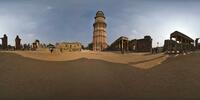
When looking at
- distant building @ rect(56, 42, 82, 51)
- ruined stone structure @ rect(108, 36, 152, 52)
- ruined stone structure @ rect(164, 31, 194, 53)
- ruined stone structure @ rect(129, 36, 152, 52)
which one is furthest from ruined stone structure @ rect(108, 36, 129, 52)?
ruined stone structure @ rect(164, 31, 194, 53)

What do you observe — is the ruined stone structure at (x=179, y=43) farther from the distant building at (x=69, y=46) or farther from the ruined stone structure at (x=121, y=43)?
the distant building at (x=69, y=46)

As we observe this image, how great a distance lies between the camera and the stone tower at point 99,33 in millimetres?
46791

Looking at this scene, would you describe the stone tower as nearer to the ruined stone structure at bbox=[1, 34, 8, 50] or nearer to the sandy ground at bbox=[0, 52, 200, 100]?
the ruined stone structure at bbox=[1, 34, 8, 50]

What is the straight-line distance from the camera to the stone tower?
4679 cm

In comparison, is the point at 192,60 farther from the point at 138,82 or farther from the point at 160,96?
the point at 160,96

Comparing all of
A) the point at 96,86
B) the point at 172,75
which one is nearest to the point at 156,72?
the point at 172,75

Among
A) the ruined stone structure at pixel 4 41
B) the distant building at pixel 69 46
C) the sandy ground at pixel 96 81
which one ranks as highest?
the ruined stone structure at pixel 4 41

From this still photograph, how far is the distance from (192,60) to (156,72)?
5.49 metres

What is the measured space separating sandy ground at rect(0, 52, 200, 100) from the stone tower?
2408cm

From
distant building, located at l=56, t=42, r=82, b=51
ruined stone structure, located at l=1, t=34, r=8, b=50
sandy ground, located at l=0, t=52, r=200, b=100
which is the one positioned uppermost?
ruined stone structure, located at l=1, t=34, r=8, b=50

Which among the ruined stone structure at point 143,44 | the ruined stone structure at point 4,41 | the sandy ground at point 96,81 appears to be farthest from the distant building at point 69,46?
the sandy ground at point 96,81

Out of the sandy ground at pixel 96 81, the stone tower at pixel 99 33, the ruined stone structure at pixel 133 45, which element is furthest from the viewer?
the stone tower at pixel 99 33

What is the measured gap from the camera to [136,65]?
868 inches

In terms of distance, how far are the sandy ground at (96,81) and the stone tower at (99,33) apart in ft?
79.0
